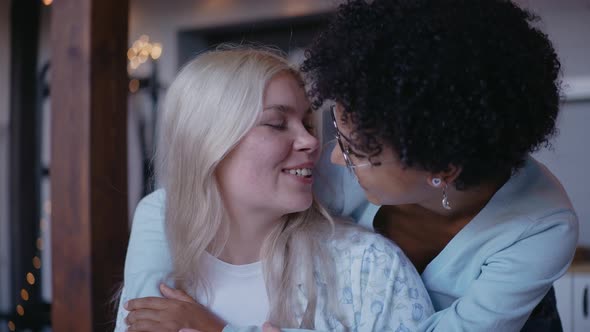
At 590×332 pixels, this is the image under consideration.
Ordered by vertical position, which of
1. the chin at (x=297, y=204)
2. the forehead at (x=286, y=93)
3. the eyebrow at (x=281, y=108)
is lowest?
the chin at (x=297, y=204)

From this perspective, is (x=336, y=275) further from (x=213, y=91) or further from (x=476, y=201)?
(x=213, y=91)

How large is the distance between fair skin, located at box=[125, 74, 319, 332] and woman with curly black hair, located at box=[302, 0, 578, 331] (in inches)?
5.6

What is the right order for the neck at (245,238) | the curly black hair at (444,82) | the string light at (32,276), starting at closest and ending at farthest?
the curly black hair at (444,82) → the neck at (245,238) → the string light at (32,276)

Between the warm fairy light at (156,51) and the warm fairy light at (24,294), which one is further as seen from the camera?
the warm fairy light at (24,294)

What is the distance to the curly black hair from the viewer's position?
3.26ft

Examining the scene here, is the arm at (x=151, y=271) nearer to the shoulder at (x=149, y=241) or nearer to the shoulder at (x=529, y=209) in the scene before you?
the shoulder at (x=149, y=241)

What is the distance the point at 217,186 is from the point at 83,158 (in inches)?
26.1

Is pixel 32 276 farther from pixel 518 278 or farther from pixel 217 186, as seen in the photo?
pixel 518 278

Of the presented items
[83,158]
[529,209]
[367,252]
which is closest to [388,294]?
[367,252]

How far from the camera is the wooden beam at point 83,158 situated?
1.88m

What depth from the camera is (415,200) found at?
1.26 metres

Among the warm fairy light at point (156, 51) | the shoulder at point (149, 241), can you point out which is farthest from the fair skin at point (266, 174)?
the warm fairy light at point (156, 51)

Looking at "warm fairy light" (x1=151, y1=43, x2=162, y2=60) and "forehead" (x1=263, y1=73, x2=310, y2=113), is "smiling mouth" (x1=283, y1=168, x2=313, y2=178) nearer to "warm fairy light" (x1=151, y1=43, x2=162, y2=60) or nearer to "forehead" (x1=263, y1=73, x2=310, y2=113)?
"forehead" (x1=263, y1=73, x2=310, y2=113)

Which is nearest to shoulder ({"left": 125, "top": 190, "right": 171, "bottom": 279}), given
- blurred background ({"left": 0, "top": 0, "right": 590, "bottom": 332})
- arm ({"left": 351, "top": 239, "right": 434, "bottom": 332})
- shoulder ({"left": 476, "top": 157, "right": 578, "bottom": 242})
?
arm ({"left": 351, "top": 239, "right": 434, "bottom": 332})
